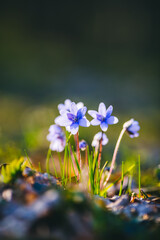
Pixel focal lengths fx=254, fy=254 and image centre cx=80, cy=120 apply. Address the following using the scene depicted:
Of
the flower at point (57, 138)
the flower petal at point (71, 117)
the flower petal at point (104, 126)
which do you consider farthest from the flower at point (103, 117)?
the flower at point (57, 138)

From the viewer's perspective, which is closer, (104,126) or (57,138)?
(104,126)

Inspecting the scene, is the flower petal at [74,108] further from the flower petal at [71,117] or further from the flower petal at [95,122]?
the flower petal at [95,122]

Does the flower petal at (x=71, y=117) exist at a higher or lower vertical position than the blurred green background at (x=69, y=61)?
lower

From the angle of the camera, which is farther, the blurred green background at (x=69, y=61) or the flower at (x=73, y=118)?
the blurred green background at (x=69, y=61)

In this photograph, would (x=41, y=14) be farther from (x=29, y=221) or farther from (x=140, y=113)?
(x=29, y=221)

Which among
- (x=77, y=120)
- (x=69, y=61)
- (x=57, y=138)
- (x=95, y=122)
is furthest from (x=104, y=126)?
(x=69, y=61)

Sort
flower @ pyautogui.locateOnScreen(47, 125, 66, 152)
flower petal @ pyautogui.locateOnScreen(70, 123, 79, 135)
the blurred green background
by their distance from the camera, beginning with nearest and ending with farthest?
flower petal @ pyautogui.locateOnScreen(70, 123, 79, 135) → flower @ pyautogui.locateOnScreen(47, 125, 66, 152) → the blurred green background

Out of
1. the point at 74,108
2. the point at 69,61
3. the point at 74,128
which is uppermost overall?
the point at 69,61

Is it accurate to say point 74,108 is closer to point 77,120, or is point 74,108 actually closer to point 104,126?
point 77,120

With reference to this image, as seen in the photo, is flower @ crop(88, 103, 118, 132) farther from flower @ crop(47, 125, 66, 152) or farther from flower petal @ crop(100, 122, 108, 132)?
flower @ crop(47, 125, 66, 152)

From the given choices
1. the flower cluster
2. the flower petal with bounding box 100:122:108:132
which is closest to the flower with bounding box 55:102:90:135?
the flower cluster

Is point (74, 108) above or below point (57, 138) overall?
above

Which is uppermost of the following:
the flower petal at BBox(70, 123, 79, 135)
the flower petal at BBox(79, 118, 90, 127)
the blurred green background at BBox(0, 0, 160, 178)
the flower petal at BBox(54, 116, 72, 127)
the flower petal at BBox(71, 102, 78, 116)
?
the blurred green background at BBox(0, 0, 160, 178)
